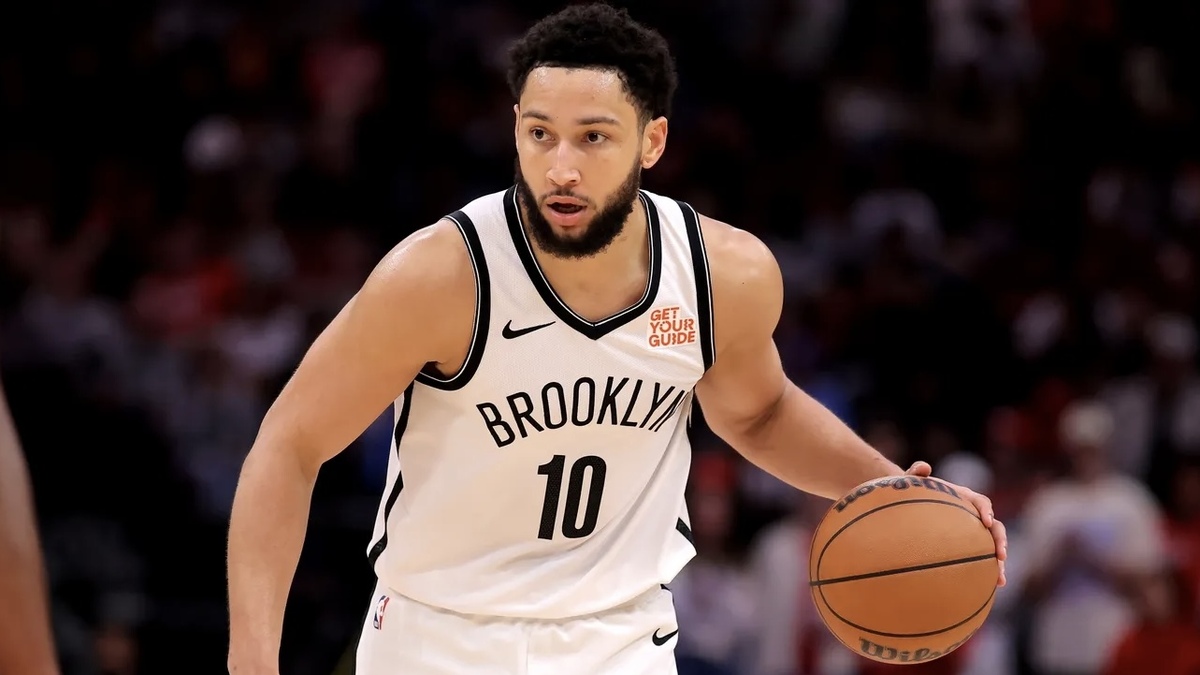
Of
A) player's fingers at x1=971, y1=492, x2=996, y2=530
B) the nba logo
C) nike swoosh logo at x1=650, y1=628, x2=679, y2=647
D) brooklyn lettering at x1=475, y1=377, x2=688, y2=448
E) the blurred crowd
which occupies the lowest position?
the blurred crowd

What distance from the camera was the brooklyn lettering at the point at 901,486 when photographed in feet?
15.1

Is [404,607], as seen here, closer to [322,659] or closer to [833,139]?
[322,659]

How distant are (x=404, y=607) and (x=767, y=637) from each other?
4.80m

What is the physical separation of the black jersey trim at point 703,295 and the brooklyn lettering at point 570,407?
22cm

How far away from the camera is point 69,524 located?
9.05 metres

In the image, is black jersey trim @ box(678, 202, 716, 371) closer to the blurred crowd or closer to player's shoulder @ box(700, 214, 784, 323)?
player's shoulder @ box(700, 214, 784, 323)

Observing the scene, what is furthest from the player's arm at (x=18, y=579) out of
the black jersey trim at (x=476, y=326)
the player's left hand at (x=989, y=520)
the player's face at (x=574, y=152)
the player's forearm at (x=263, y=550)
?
the player's left hand at (x=989, y=520)

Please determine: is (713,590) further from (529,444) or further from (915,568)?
(529,444)

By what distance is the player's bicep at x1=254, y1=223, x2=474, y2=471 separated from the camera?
4.25 meters

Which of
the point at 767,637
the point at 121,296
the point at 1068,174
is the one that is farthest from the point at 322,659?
the point at 1068,174

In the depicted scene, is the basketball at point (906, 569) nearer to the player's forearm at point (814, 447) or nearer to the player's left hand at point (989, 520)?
the player's left hand at point (989, 520)

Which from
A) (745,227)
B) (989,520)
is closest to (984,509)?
(989,520)

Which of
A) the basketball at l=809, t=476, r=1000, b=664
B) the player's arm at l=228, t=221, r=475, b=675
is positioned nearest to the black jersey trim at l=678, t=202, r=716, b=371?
the basketball at l=809, t=476, r=1000, b=664

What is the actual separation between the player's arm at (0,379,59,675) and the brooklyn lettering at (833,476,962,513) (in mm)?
2588
